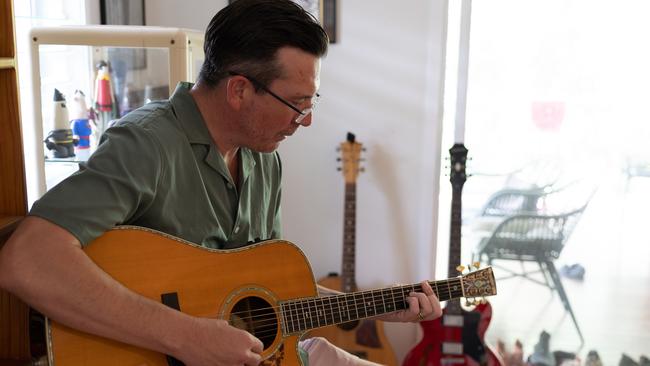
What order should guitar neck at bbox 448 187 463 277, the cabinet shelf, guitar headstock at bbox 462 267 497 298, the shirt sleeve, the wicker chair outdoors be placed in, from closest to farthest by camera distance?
the shirt sleeve, the cabinet shelf, guitar headstock at bbox 462 267 497 298, guitar neck at bbox 448 187 463 277, the wicker chair outdoors

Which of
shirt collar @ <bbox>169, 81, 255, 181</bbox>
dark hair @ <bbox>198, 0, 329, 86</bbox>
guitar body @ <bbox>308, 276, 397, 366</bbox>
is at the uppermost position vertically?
dark hair @ <bbox>198, 0, 329, 86</bbox>

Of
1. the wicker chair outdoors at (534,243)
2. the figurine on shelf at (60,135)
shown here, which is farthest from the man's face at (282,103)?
the wicker chair outdoors at (534,243)

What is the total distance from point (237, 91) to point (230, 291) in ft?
1.36

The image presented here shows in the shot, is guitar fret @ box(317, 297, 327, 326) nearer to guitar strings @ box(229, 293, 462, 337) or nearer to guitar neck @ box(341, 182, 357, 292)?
guitar strings @ box(229, 293, 462, 337)

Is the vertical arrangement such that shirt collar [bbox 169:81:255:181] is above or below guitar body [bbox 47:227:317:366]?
above

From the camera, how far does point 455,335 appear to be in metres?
2.67

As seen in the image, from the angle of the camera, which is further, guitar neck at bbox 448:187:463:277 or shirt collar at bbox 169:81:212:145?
guitar neck at bbox 448:187:463:277

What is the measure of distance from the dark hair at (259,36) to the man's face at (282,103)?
0.02 meters

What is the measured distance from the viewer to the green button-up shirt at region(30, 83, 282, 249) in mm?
1213

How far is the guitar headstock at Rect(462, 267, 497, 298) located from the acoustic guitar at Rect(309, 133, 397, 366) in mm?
1161

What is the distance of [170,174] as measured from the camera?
1.38 m

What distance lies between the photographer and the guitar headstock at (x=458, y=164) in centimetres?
266

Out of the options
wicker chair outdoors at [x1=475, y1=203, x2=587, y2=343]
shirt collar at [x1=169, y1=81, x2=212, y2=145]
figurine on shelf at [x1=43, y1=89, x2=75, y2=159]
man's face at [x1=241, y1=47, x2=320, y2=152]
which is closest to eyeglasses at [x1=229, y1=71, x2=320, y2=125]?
man's face at [x1=241, y1=47, x2=320, y2=152]

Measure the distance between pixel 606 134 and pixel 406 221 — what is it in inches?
33.9
